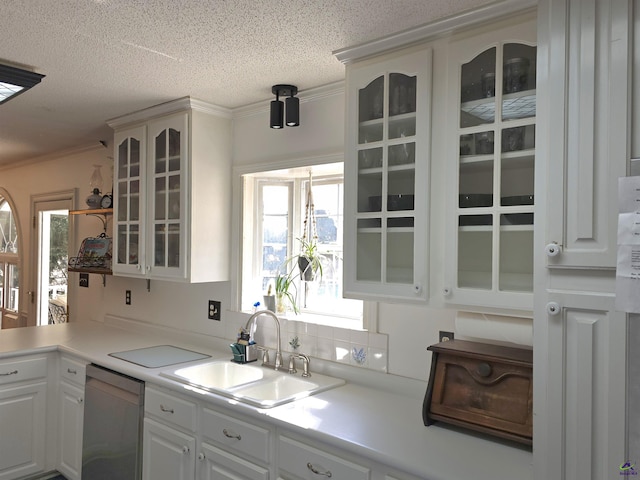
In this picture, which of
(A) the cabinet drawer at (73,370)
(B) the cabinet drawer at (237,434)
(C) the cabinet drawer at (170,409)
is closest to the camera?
(B) the cabinet drawer at (237,434)

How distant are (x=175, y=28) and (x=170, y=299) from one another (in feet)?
6.73

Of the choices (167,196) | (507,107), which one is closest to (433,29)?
(507,107)

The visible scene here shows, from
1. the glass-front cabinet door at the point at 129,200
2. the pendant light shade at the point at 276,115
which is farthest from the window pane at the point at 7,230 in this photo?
the pendant light shade at the point at 276,115

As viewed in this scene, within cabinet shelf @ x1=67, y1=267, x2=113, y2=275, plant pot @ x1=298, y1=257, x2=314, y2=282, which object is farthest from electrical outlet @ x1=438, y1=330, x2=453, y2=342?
cabinet shelf @ x1=67, y1=267, x2=113, y2=275

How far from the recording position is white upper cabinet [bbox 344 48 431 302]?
1791mm

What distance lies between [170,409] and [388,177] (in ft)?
4.81

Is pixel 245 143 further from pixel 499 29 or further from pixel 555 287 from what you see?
pixel 555 287

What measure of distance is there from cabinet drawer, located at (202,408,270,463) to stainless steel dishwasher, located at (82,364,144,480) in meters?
0.53

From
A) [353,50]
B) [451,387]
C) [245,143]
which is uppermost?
[353,50]

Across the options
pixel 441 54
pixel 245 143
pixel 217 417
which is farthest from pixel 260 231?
pixel 441 54

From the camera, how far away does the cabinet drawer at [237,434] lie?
1926 millimetres

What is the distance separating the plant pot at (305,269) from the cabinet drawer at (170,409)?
0.91 meters

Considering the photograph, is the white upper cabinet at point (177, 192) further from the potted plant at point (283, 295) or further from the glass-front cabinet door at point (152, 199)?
the potted plant at point (283, 295)

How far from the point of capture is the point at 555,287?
1164 mm
